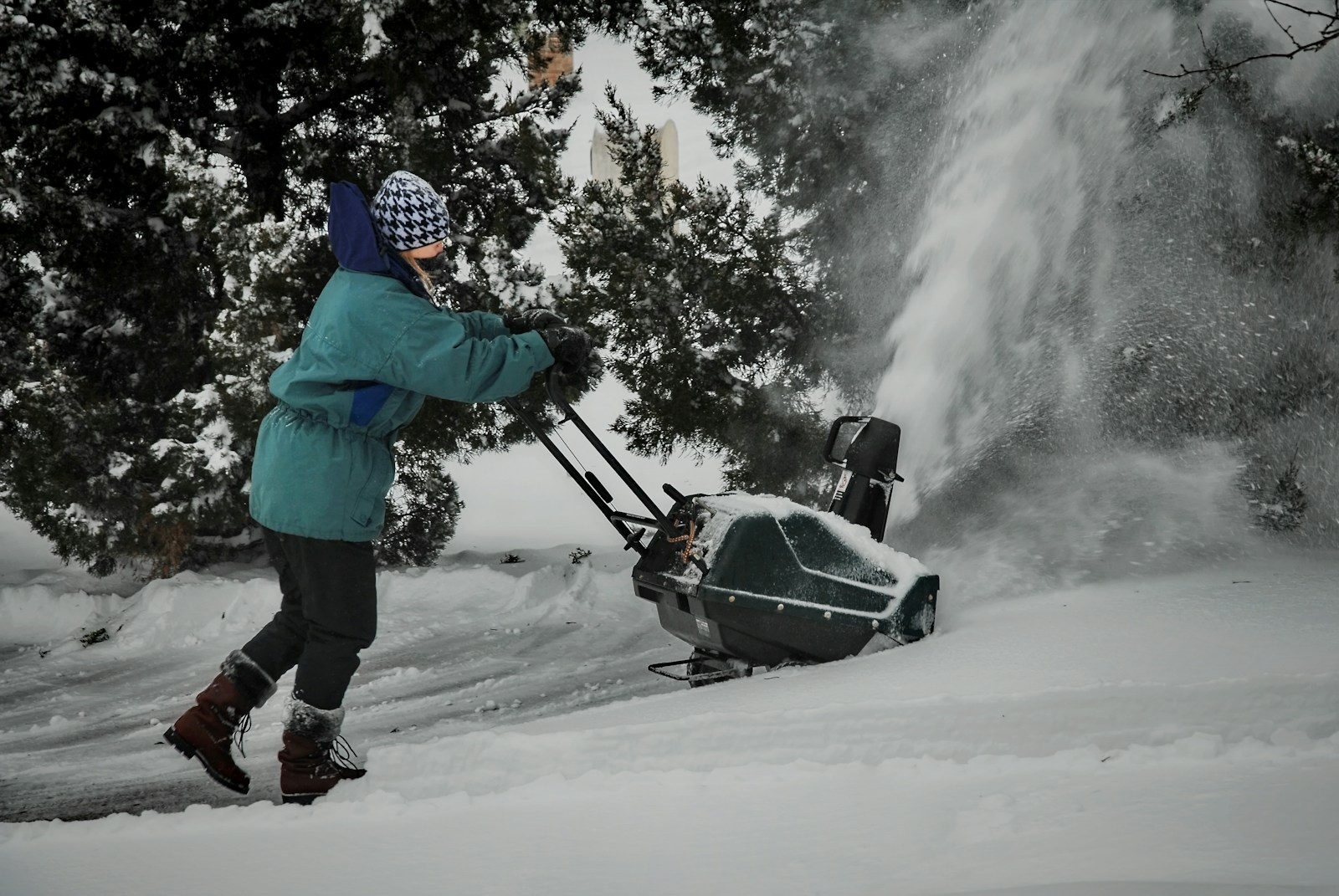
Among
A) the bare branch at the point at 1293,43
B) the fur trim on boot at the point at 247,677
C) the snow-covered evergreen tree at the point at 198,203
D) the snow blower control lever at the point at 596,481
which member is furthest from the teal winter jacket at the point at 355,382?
the snow-covered evergreen tree at the point at 198,203

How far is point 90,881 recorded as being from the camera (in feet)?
6.58

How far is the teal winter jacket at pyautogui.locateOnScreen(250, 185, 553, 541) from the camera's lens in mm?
2533

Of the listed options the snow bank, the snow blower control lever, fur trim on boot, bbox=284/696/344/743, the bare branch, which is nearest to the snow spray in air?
the bare branch

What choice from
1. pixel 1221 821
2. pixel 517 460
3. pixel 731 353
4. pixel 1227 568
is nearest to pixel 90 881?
pixel 1221 821

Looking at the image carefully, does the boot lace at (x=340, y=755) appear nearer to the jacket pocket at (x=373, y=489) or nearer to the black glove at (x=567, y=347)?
the jacket pocket at (x=373, y=489)

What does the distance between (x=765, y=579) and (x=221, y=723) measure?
62.3 inches

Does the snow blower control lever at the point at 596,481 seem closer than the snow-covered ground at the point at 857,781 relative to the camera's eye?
No

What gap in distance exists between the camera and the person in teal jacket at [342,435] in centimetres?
254

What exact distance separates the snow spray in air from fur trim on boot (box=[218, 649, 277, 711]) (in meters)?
2.77

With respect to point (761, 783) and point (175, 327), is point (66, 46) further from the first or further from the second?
point (761, 783)

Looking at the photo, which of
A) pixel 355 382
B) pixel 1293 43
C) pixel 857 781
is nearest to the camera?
pixel 857 781

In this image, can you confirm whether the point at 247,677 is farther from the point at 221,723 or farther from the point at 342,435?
the point at 342,435

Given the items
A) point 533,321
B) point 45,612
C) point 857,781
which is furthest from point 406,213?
point 45,612

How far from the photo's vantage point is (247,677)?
274 centimetres
